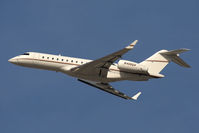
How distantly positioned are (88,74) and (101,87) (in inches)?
162

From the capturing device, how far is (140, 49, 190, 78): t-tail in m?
38.3

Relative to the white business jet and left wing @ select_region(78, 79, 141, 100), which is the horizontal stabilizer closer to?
the white business jet

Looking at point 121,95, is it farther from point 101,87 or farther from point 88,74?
point 88,74

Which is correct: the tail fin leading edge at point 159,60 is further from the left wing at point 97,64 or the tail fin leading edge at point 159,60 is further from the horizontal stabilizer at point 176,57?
the left wing at point 97,64

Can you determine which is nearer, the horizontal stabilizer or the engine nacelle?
the engine nacelle

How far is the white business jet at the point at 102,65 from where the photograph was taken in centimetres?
3753

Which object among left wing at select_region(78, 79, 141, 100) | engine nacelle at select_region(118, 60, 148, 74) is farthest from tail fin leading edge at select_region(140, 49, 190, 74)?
left wing at select_region(78, 79, 141, 100)

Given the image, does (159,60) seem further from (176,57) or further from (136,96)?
(136,96)

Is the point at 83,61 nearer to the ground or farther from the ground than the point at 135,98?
farther from the ground

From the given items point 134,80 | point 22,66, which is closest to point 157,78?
point 134,80

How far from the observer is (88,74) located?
127ft

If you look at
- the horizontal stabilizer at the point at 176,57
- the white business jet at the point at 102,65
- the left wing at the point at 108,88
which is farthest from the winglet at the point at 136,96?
the horizontal stabilizer at the point at 176,57

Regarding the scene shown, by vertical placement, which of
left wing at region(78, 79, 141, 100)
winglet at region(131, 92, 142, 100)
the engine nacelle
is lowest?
winglet at region(131, 92, 142, 100)

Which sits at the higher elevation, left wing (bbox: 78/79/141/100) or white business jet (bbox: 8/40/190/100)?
white business jet (bbox: 8/40/190/100)
